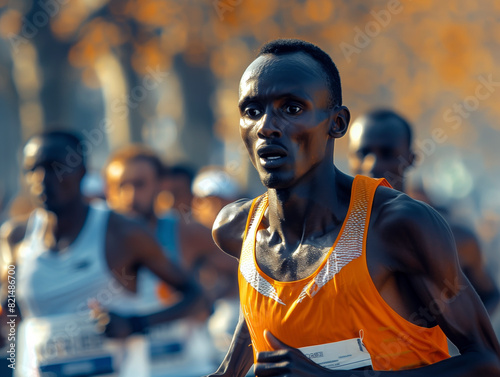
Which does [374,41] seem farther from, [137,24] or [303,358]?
[303,358]

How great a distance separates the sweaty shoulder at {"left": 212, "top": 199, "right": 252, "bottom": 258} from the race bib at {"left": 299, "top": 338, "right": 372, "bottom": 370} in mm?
606

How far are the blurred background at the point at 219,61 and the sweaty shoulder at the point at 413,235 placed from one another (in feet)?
23.6

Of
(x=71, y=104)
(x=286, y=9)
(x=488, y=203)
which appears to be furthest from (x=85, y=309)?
(x=488, y=203)

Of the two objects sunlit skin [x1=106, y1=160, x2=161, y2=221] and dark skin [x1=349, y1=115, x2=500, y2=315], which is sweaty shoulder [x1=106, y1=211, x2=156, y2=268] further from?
sunlit skin [x1=106, y1=160, x2=161, y2=221]

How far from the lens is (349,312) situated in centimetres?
248

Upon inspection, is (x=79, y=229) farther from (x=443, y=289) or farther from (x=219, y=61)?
(x=219, y=61)

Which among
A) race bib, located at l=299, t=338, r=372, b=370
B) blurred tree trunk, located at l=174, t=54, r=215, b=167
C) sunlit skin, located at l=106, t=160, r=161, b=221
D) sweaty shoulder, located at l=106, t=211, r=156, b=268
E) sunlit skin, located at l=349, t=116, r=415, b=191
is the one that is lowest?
race bib, located at l=299, t=338, r=372, b=370

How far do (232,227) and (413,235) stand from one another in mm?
818

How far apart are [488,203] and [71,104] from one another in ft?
38.7

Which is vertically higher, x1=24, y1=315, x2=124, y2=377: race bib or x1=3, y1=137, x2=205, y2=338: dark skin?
x1=3, y1=137, x2=205, y2=338: dark skin

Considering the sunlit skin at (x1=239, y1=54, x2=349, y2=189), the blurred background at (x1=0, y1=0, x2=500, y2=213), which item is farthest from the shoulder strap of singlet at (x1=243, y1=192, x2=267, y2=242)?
the blurred background at (x1=0, y1=0, x2=500, y2=213)


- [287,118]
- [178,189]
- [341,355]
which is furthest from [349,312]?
[178,189]

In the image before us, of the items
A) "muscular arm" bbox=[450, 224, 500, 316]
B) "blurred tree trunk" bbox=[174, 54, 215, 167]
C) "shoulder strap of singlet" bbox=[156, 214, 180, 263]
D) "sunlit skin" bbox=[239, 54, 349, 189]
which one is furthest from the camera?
"blurred tree trunk" bbox=[174, 54, 215, 167]

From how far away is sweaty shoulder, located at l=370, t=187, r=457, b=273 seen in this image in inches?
95.4
